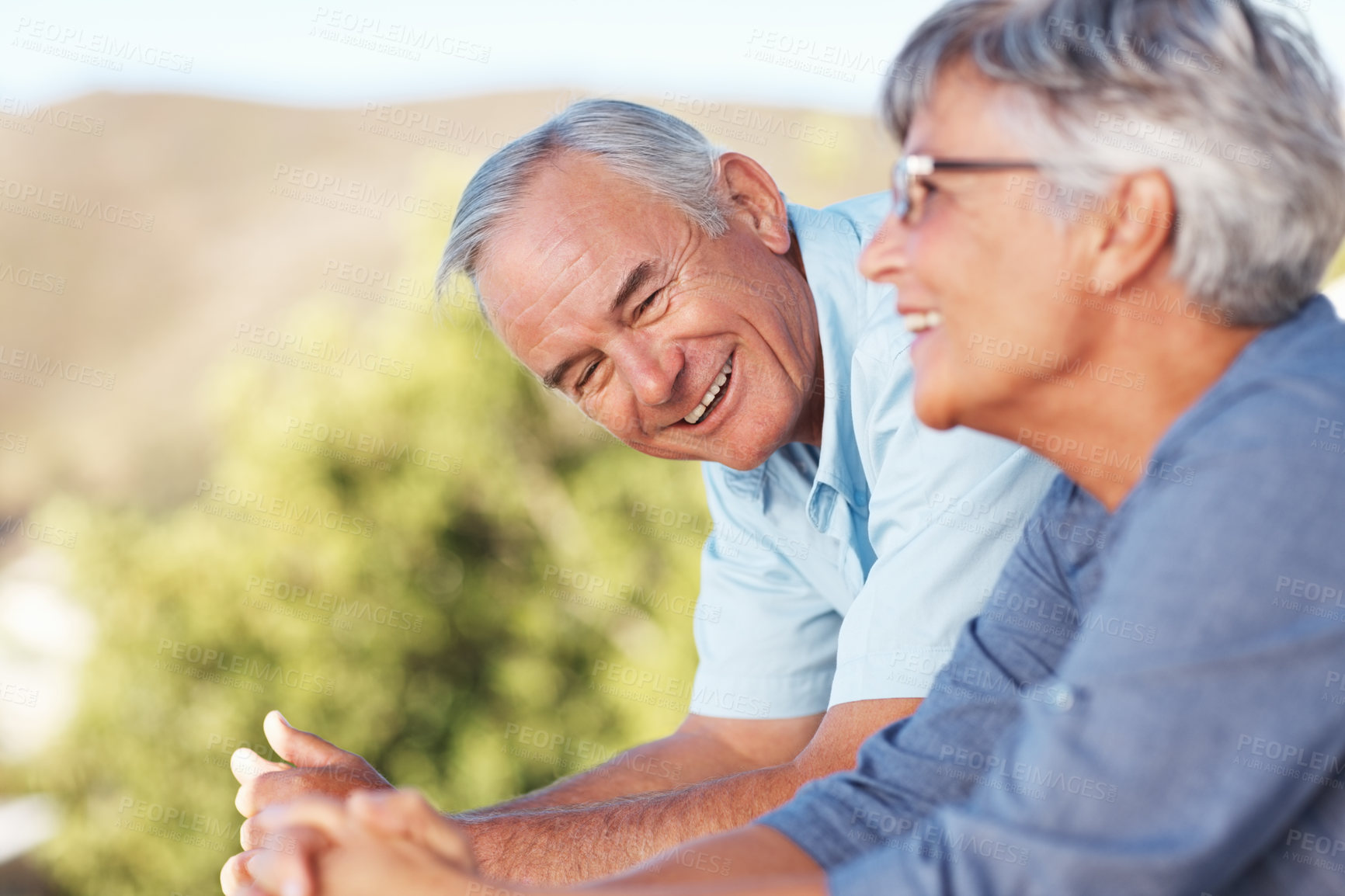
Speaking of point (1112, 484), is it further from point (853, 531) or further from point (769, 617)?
point (769, 617)

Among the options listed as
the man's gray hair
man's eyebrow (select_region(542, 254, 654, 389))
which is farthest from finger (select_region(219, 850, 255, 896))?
the man's gray hair

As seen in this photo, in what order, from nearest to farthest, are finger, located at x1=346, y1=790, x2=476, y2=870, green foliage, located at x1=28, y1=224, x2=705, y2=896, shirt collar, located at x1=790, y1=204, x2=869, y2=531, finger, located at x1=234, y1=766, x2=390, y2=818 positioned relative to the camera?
finger, located at x1=346, y1=790, x2=476, y2=870 < finger, located at x1=234, y1=766, x2=390, y2=818 < shirt collar, located at x1=790, y1=204, x2=869, y2=531 < green foliage, located at x1=28, y1=224, x2=705, y2=896

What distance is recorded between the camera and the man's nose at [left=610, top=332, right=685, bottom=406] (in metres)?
2.68

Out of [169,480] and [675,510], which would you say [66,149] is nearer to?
[169,480]

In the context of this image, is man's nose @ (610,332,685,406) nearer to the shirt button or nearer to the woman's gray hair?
the woman's gray hair

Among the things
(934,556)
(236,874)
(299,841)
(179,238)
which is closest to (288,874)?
(299,841)

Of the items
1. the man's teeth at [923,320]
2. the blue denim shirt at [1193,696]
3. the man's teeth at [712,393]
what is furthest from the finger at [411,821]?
the man's teeth at [712,393]

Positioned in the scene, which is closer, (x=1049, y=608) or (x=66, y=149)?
(x=1049, y=608)

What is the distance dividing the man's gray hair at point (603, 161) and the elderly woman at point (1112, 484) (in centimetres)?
119

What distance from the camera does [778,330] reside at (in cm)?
278

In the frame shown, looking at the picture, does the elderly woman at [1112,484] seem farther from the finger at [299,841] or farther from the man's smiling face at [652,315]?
the man's smiling face at [652,315]

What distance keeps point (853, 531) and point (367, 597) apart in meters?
3.57

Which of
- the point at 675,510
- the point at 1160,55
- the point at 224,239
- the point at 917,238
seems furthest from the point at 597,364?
the point at 224,239

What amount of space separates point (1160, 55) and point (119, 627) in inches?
217
